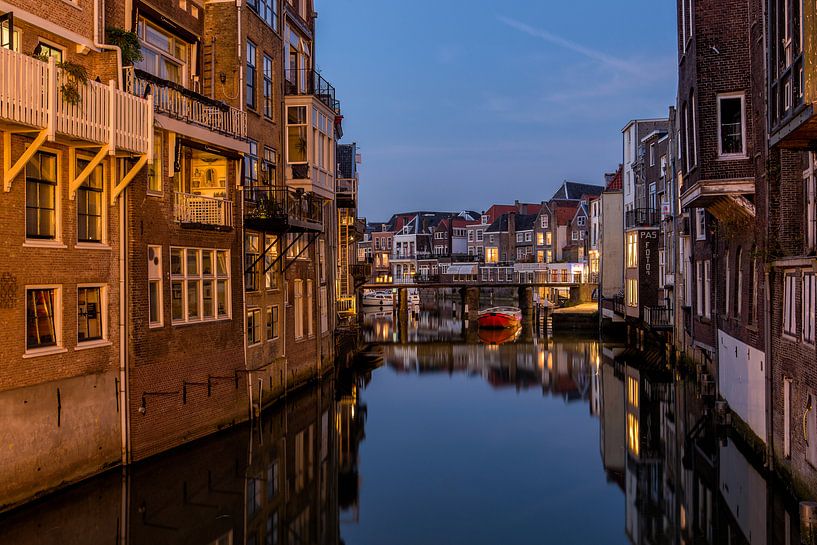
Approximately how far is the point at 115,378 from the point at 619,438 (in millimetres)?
15490

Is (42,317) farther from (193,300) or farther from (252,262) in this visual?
(252,262)

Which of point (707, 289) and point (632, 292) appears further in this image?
point (632, 292)

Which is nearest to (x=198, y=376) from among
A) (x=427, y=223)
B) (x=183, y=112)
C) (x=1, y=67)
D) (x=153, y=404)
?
(x=153, y=404)

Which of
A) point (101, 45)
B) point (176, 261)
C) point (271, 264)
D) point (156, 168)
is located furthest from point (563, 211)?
point (101, 45)

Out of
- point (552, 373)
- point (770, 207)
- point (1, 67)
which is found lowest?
point (552, 373)

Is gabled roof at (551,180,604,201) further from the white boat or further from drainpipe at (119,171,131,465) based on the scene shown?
drainpipe at (119,171,131,465)

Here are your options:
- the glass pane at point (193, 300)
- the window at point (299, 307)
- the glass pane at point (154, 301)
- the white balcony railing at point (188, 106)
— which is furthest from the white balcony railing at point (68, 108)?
the window at point (299, 307)

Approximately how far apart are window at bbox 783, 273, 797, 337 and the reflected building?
10225 mm

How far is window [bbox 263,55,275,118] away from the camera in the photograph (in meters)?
26.5

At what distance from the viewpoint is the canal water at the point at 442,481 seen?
14.6m

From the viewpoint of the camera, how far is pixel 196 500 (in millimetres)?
15742

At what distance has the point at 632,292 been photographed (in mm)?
52438

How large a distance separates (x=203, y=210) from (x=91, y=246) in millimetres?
4952

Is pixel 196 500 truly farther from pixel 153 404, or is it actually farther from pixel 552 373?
pixel 552 373
